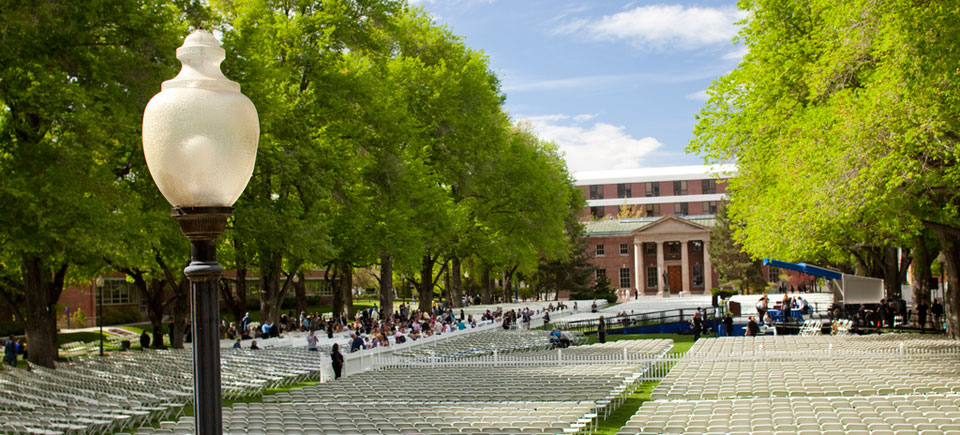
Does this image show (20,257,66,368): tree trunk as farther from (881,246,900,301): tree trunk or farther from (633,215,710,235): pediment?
(633,215,710,235): pediment

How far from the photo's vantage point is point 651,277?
94125 millimetres

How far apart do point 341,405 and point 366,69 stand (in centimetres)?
2840

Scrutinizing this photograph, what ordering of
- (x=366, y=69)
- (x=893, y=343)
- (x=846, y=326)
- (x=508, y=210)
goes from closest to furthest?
(x=893, y=343), (x=846, y=326), (x=366, y=69), (x=508, y=210)

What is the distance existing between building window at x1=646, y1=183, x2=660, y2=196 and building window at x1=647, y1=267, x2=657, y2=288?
75.6 feet

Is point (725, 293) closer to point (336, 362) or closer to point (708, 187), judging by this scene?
point (708, 187)

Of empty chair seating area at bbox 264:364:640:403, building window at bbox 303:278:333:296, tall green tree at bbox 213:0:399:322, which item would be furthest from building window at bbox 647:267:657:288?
empty chair seating area at bbox 264:364:640:403

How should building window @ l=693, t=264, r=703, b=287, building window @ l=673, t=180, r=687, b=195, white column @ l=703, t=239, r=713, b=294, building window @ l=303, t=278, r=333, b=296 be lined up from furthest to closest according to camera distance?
building window @ l=673, t=180, r=687, b=195 < building window @ l=693, t=264, r=703, b=287 < white column @ l=703, t=239, r=713, b=294 < building window @ l=303, t=278, r=333, b=296

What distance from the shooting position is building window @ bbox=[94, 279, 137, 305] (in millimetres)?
55281

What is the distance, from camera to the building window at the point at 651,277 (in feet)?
308

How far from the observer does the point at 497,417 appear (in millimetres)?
13570

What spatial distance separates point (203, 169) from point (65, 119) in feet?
68.2

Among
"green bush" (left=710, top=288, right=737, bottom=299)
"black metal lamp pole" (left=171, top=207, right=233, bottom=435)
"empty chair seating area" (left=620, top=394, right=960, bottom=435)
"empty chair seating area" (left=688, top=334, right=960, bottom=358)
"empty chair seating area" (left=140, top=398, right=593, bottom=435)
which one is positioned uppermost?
"black metal lamp pole" (left=171, top=207, right=233, bottom=435)

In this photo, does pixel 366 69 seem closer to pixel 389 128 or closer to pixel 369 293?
pixel 389 128

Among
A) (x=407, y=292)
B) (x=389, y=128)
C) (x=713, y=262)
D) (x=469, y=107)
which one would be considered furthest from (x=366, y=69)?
(x=407, y=292)
